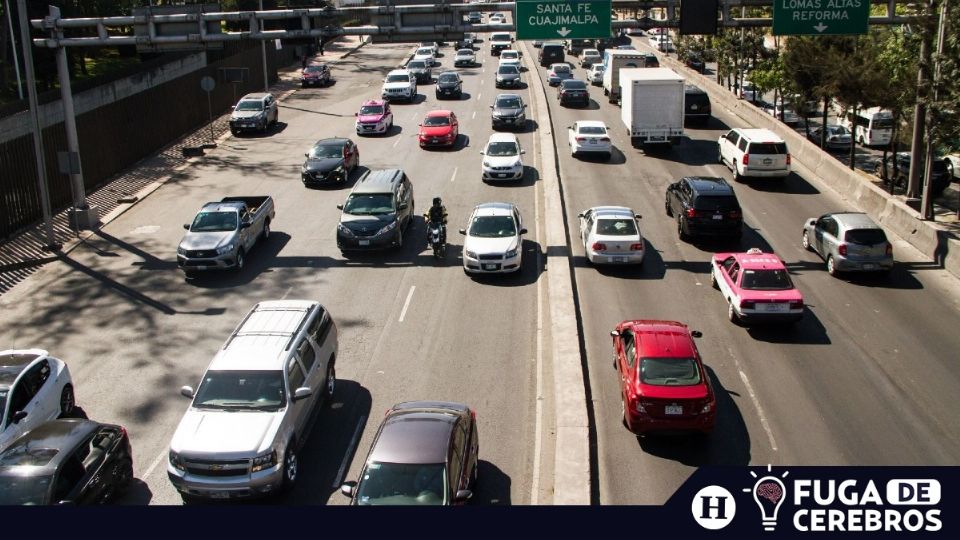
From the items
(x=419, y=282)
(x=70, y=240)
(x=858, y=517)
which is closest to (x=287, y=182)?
(x=70, y=240)

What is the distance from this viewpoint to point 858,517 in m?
10.1

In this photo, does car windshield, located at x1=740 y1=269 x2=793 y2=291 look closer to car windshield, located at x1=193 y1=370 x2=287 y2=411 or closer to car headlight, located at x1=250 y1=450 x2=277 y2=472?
car windshield, located at x1=193 y1=370 x2=287 y2=411

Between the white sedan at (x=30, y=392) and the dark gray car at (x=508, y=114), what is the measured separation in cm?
3186

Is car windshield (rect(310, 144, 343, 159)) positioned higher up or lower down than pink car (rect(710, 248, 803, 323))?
higher up

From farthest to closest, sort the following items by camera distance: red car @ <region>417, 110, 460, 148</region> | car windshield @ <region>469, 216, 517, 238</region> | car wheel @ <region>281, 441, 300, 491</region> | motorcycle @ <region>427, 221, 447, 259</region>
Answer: red car @ <region>417, 110, 460, 148</region>
motorcycle @ <region>427, 221, 447, 259</region>
car windshield @ <region>469, 216, 517, 238</region>
car wheel @ <region>281, 441, 300, 491</region>

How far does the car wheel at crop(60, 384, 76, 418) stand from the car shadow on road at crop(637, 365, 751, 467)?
10.6 meters

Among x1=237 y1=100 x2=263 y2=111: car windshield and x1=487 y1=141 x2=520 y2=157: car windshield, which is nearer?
x1=487 y1=141 x2=520 y2=157: car windshield

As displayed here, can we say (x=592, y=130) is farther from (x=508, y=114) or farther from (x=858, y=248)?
(x=858, y=248)

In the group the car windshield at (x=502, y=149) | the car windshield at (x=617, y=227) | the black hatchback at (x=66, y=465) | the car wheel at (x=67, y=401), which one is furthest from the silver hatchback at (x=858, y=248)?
the car wheel at (x=67, y=401)

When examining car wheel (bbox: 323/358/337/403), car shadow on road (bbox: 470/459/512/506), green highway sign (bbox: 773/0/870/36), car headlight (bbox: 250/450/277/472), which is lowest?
car shadow on road (bbox: 470/459/512/506)

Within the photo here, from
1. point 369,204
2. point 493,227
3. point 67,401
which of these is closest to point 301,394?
point 67,401

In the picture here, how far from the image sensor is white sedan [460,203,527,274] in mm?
25730

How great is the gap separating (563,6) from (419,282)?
10.2m

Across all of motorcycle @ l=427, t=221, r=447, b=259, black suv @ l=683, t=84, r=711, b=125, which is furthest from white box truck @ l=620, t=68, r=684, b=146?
motorcycle @ l=427, t=221, r=447, b=259
